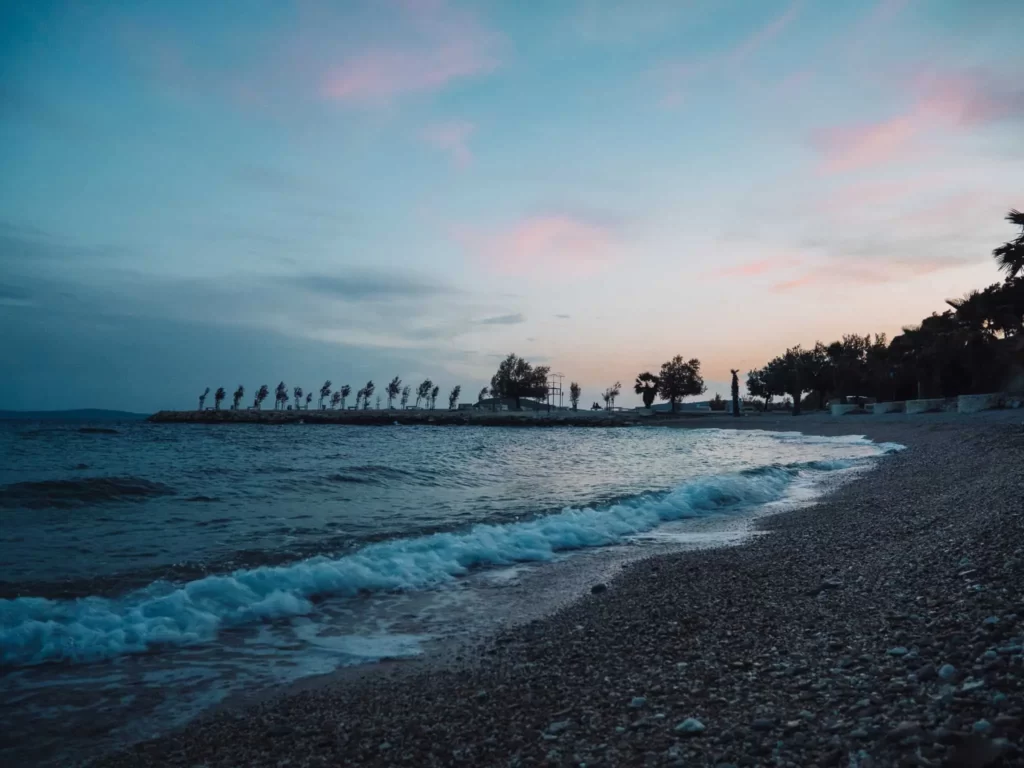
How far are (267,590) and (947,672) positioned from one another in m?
7.42

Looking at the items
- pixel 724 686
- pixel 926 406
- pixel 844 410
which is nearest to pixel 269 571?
pixel 724 686

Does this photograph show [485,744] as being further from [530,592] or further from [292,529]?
[292,529]

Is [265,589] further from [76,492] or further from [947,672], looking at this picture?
[76,492]

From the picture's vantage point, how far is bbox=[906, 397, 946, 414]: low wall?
169ft

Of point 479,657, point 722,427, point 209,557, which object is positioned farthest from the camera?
point 722,427

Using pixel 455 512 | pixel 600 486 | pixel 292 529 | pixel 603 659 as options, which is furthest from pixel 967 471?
pixel 292 529

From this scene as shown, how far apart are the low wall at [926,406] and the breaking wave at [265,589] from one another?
48639mm

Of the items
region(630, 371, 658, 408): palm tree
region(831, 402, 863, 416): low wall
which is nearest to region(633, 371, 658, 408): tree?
region(630, 371, 658, 408): palm tree

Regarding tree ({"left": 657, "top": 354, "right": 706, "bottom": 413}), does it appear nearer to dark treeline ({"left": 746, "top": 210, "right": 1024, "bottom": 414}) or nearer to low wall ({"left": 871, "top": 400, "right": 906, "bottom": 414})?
dark treeline ({"left": 746, "top": 210, "right": 1024, "bottom": 414})

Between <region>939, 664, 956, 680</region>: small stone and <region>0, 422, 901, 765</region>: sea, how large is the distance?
4.12m

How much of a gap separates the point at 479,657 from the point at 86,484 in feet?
54.1

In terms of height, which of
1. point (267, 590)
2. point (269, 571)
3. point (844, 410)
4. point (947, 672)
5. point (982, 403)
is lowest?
point (267, 590)

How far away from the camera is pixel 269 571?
8641mm

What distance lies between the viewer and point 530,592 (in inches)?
336
